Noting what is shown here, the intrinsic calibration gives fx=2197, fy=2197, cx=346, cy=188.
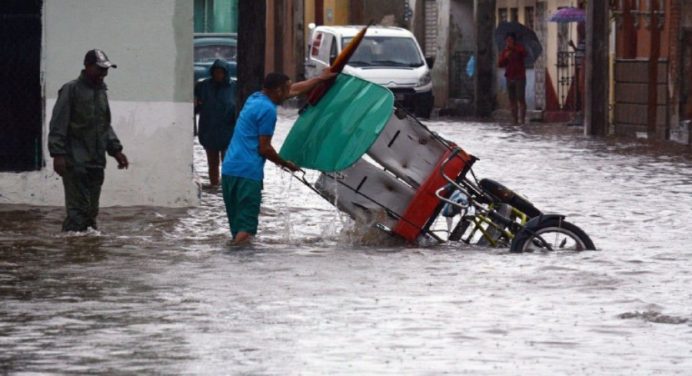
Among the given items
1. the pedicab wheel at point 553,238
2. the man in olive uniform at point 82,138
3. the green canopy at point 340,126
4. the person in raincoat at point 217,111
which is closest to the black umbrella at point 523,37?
the person in raincoat at point 217,111

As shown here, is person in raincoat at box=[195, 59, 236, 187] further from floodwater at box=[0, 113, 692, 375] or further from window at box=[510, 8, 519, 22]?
window at box=[510, 8, 519, 22]

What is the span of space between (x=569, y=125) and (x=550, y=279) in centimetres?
2860

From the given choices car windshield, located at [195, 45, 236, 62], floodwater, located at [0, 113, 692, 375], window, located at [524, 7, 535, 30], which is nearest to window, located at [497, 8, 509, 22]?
window, located at [524, 7, 535, 30]

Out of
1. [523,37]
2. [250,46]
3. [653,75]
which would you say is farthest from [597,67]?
[250,46]

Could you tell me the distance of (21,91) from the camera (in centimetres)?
1995

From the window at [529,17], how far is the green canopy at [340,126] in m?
32.3

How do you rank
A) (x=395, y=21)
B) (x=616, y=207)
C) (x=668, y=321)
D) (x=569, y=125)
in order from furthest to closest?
(x=395, y=21) → (x=569, y=125) → (x=616, y=207) → (x=668, y=321)

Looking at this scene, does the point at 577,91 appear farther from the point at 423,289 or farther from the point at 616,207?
the point at 423,289

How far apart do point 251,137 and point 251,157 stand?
0.47ft

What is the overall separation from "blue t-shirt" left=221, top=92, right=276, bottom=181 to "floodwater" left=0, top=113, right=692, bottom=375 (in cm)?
59

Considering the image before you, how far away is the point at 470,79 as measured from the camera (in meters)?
51.3

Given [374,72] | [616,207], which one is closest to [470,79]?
[374,72]

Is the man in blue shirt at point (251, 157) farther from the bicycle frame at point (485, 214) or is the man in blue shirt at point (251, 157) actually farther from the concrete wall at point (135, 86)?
the concrete wall at point (135, 86)

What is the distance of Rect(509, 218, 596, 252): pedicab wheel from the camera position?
15.2 metres
